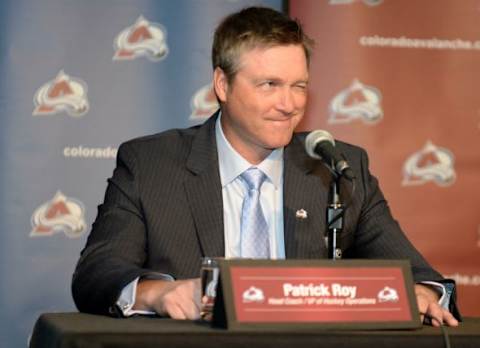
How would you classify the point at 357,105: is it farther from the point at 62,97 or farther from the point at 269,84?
the point at 269,84

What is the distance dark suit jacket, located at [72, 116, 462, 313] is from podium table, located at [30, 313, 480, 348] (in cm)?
77

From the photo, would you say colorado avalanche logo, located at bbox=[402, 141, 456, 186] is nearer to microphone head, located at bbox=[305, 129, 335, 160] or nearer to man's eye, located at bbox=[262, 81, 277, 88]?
man's eye, located at bbox=[262, 81, 277, 88]

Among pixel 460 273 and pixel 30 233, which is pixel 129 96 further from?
pixel 460 273

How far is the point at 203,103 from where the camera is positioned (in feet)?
16.0

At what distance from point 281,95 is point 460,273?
194 cm

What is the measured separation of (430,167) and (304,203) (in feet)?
5.55

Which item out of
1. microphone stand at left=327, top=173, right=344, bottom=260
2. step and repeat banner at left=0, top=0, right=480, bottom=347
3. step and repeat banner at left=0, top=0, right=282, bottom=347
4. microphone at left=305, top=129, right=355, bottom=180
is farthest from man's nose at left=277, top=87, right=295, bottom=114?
step and repeat banner at left=0, top=0, right=282, bottom=347

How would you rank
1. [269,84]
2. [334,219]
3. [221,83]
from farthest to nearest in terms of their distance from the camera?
1. [221,83]
2. [269,84]
3. [334,219]

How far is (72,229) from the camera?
473 centimetres

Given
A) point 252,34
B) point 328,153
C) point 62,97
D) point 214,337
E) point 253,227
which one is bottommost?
point 214,337

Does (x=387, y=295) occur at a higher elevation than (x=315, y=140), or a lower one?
lower

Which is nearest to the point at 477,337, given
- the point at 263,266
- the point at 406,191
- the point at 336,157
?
the point at 263,266

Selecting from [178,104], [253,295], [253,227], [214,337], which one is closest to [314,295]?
[253,295]

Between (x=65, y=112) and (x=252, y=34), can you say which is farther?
(x=65, y=112)
